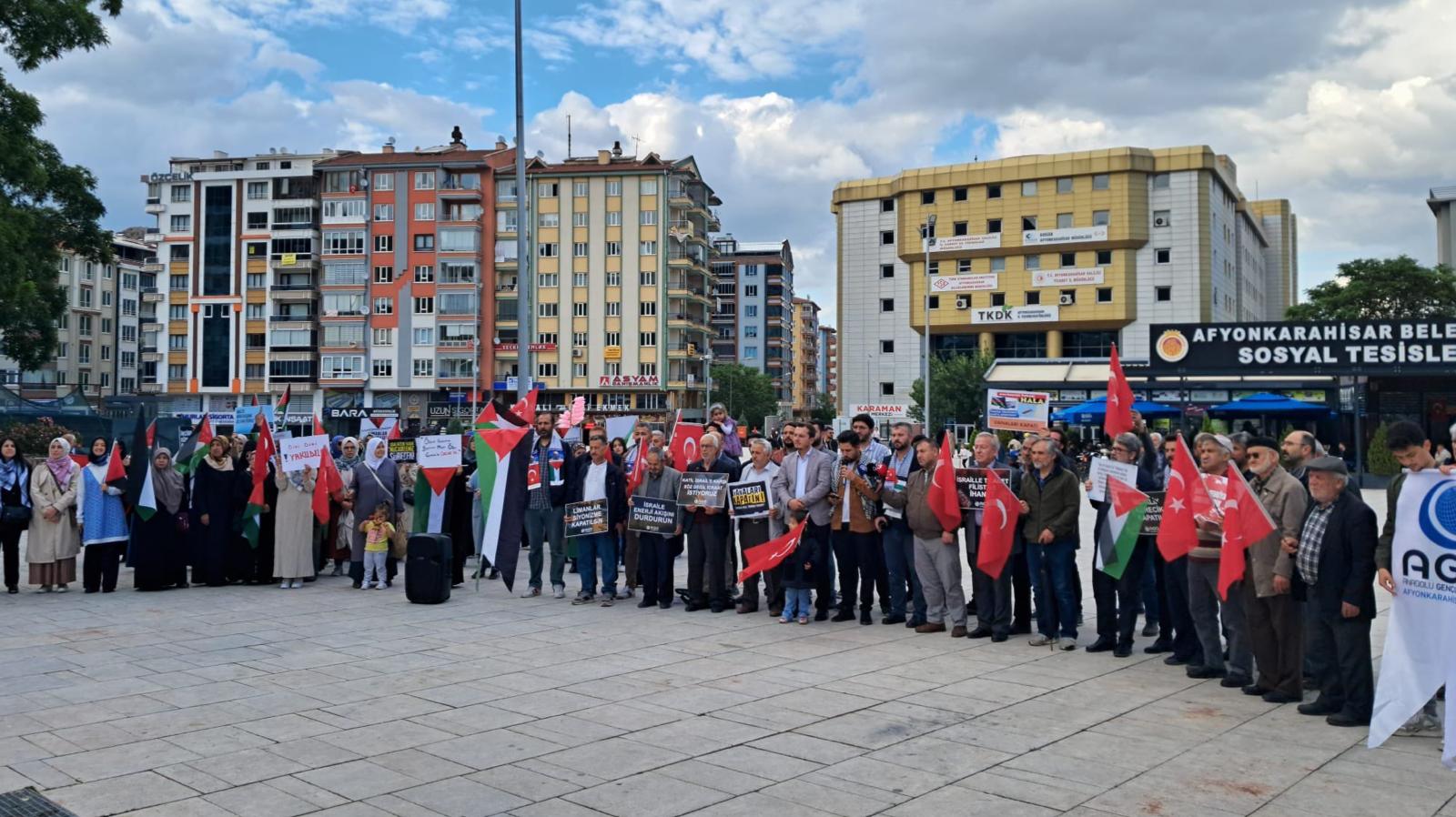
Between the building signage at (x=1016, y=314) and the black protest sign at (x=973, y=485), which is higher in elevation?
the building signage at (x=1016, y=314)

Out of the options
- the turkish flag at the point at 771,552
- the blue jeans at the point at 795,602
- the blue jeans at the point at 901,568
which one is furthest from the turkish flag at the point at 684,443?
the blue jeans at the point at 901,568

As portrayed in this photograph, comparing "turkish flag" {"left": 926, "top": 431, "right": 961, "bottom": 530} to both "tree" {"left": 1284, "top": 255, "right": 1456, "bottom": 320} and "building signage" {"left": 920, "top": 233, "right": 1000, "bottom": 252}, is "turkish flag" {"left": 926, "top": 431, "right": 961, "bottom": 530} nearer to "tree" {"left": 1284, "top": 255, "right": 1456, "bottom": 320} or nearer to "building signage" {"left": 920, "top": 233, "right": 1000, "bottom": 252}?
"tree" {"left": 1284, "top": 255, "right": 1456, "bottom": 320}

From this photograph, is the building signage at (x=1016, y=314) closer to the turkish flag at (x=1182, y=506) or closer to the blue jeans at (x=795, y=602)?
the blue jeans at (x=795, y=602)

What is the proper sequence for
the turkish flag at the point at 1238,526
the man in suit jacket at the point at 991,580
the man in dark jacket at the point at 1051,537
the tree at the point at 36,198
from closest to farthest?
the turkish flag at the point at 1238,526
the man in dark jacket at the point at 1051,537
the man in suit jacket at the point at 991,580
the tree at the point at 36,198

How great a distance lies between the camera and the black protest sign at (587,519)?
40.7 ft

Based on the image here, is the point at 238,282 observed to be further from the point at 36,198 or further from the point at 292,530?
the point at 292,530

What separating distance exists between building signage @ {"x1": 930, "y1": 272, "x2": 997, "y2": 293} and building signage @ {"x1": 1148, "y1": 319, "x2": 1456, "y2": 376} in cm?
4449

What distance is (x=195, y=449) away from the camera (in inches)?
597

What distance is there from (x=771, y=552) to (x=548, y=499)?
3013 millimetres

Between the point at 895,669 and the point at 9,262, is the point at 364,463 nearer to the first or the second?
the point at 895,669

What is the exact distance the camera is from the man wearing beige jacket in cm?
774

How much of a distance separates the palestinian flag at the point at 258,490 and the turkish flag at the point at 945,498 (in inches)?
320

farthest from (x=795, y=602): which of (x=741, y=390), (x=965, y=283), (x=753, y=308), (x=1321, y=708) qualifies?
(x=753, y=308)

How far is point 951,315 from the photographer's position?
77.7 m
